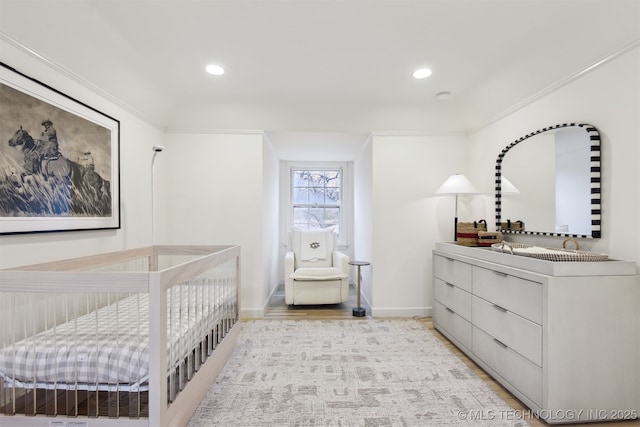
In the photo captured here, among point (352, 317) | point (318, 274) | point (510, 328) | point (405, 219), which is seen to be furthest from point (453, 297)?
point (318, 274)

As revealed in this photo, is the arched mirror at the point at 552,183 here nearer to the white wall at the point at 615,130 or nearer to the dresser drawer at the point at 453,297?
the white wall at the point at 615,130

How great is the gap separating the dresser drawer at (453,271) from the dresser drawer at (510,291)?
0.10 m

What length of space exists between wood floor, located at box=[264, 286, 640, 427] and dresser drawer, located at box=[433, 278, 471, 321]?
33cm

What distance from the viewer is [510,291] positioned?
1.89 metres

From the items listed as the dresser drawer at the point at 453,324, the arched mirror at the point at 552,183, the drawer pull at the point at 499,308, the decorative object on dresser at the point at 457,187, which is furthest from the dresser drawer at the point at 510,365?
the decorative object on dresser at the point at 457,187

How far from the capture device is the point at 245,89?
2877 millimetres

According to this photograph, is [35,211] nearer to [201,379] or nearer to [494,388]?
[201,379]

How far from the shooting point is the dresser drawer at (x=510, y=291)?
1.68m

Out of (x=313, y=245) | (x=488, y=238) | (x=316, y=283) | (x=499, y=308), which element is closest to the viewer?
(x=499, y=308)

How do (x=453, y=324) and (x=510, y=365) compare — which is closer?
(x=510, y=365)

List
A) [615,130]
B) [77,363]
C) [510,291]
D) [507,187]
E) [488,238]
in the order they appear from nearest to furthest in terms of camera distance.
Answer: [77,363] < [615,130] < [510,291] < [488,238] < [507,187]

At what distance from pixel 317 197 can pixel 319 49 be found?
3.06m

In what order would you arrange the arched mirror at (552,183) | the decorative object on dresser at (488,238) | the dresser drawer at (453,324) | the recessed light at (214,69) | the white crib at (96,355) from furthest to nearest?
the decorative object on dresser at (488,238) → the recessed light at (214,69) → the dresser drawer at (453,324) → the arched mirror at (552,183) → the white crib at (96,355)

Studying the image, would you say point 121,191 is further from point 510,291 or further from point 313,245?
point 510,291
